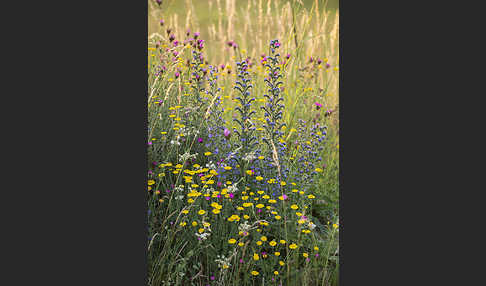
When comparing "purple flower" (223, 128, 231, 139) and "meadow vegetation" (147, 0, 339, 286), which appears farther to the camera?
"purple flower" (223, 128, 231, 139)

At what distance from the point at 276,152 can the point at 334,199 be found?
1.94 feet

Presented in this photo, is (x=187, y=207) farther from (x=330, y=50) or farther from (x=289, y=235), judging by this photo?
(x=330, y=50)

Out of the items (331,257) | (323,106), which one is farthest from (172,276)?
(323,106)

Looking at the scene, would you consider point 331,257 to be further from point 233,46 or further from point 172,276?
point 233,46

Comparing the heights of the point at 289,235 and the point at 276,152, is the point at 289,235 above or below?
below

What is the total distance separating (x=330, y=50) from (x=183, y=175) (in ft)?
4.93

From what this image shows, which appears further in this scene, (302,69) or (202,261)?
(302,69)

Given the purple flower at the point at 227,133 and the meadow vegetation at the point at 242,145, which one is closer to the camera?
the meadow vegetation at the point at 242,145

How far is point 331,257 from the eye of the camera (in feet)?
11.1

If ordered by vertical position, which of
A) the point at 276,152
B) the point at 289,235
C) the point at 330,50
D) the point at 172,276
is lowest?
the point at 172,276

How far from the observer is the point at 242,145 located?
3439 millimetres

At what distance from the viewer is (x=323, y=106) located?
147 inches

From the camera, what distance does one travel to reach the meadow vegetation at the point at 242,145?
10.8 ft

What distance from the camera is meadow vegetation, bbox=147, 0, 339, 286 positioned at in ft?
10.8
